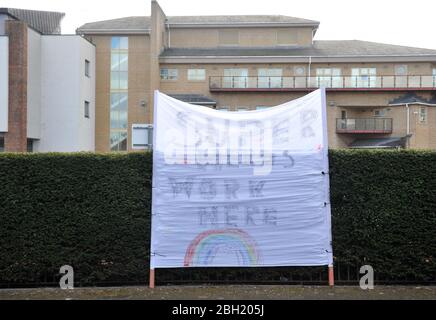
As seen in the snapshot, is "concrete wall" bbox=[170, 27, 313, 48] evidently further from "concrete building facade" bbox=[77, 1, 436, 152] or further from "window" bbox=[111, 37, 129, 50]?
"window" bbox=[111, 37, 129, 50]

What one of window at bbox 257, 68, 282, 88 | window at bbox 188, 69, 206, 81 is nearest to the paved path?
window at bbox 257, 68, 282, 88

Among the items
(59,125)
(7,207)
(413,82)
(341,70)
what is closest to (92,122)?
(59,125)

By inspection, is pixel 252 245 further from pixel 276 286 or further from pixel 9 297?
pixel 9 297

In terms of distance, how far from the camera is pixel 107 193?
7879 millimetres

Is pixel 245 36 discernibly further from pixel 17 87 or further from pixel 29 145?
pixel 29 145

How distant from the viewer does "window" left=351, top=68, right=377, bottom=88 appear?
4753 cm

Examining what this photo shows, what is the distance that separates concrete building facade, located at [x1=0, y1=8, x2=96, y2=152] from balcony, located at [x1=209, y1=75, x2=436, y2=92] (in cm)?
1236

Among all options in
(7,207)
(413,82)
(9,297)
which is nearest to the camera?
(9,297)

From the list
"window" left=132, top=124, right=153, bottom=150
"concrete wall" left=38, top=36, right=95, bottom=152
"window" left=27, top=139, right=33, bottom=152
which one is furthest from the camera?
"concrete wall" left=38, top=36, right=95, bottom=152

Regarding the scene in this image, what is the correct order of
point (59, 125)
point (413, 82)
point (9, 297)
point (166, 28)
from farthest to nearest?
point (166, 28) → point (413, 82) → point (59, 125) → point (9, 297)

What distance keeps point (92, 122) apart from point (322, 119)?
42.3m

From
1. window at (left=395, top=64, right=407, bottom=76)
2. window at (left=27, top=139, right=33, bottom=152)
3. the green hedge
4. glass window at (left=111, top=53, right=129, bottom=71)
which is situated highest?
glass window at (left=111, top=53, right=129, bottom=71)

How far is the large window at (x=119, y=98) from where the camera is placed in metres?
48.9

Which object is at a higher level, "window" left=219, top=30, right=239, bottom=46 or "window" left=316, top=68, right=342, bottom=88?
"window" left=219, top=30, right=239, bottom=46
